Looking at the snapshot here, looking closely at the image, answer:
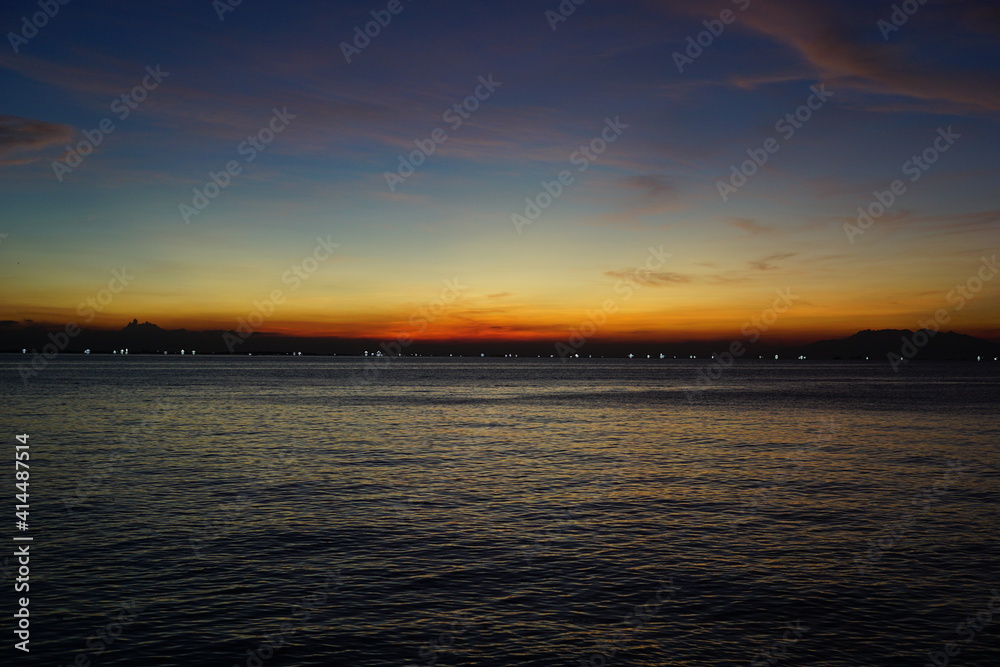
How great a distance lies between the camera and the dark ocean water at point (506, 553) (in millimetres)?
17688

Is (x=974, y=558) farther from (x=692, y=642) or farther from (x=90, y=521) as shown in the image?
(x=90, y=521)

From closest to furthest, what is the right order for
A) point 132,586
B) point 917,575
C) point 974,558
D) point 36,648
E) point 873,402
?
point 36,648 → point 132,586 → point 917,575 → point 974,558 → point 873,402

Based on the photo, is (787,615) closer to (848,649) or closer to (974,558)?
(848,649)

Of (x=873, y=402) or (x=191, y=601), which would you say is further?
(x=873, y=402)

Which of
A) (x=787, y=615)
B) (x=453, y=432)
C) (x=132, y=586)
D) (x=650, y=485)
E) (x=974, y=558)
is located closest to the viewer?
(x=787, y=615)

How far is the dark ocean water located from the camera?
58.0 ft

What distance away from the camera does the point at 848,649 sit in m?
17.5

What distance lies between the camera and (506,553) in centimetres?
2523

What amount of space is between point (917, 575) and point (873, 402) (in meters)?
99.5

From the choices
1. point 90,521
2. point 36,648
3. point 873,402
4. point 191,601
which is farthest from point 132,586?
point 873,402

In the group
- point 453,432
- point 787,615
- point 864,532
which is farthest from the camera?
point 453,432

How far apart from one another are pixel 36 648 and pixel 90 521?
44.6 feet

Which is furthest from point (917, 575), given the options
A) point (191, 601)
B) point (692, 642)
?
point (191, 601)

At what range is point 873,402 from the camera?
367 ft
